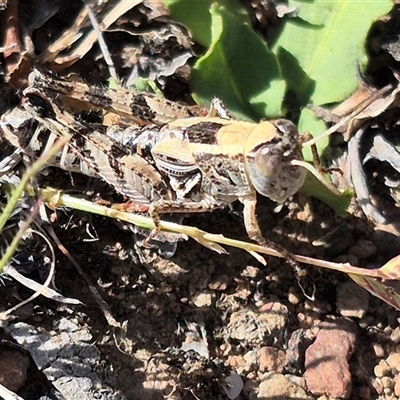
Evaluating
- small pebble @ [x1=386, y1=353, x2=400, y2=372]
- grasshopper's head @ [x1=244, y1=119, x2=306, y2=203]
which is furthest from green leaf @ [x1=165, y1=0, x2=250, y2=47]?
small pebble @ [x1=386, y1=353, x2=400, y2=372]

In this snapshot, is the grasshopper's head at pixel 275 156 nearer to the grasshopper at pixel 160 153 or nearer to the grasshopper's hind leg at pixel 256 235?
the grasshopper at pixel 160 153

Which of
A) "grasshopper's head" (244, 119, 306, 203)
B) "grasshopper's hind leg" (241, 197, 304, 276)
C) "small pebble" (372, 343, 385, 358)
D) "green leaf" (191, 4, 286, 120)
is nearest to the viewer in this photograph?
"grasshopper's head" (244, 119, 306, 203)

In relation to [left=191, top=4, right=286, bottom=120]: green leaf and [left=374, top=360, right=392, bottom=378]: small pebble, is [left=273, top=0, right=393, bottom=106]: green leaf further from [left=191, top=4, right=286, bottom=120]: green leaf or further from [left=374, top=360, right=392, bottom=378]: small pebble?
[left=374, top=360, right=392, bottom=378]: small pebble

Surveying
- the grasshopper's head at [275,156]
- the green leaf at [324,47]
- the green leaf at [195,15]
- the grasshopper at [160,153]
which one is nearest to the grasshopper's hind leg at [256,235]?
the grasshopper at [160,153]

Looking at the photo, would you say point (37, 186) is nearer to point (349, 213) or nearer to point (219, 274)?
point (219, 274)

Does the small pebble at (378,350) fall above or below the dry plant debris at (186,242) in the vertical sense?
below

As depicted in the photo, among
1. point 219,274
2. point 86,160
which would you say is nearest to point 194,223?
point 219,274
